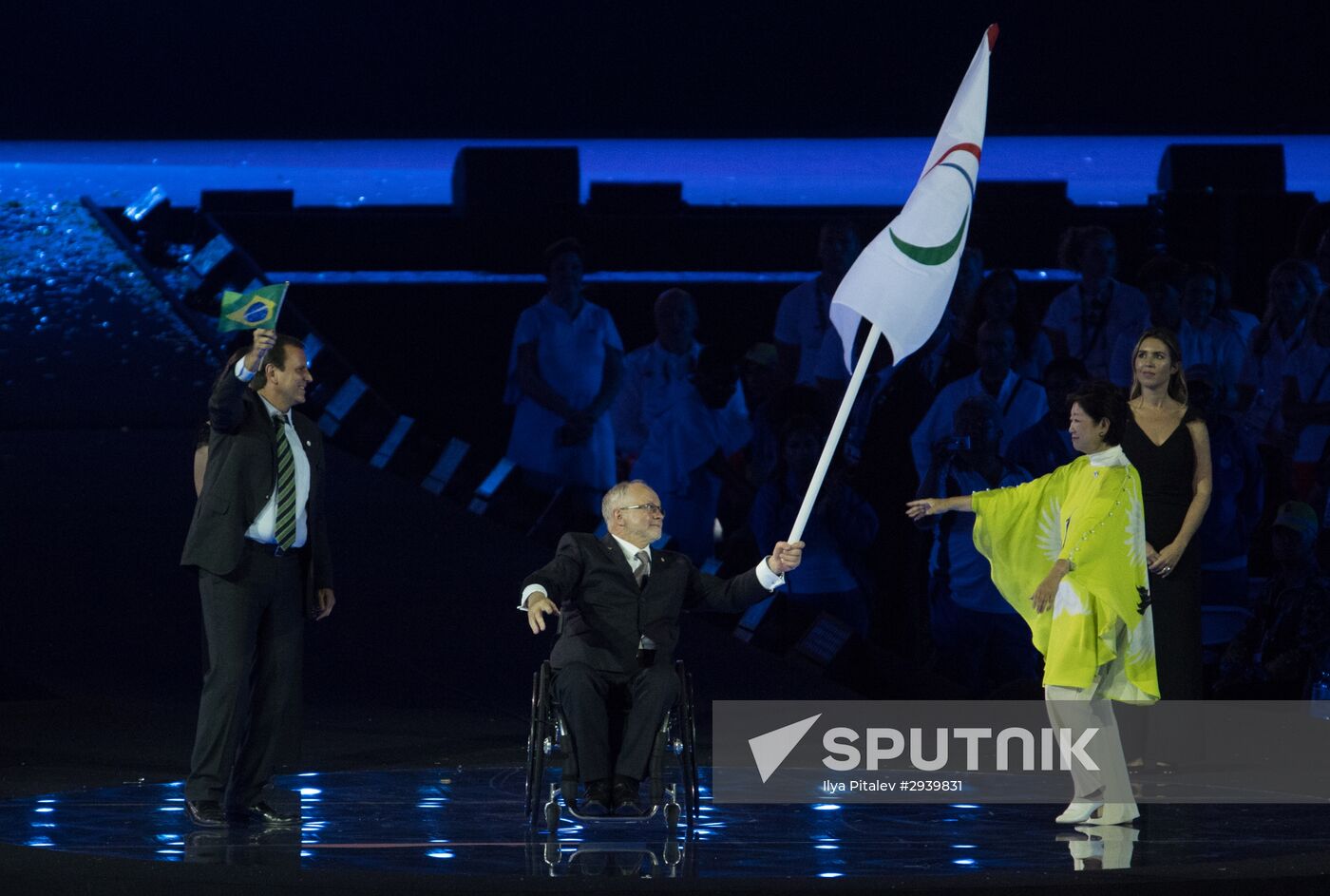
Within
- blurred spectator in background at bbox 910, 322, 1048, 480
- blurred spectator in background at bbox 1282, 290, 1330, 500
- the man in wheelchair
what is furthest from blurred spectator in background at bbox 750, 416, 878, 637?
the man in wheelchair

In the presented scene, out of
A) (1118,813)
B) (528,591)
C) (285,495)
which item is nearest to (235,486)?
(285,495)

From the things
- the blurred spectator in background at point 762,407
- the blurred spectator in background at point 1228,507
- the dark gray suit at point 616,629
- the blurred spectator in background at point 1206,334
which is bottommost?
the dark gray suit at point 616,629

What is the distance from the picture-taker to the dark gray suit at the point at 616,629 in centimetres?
409

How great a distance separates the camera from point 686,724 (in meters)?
4.02

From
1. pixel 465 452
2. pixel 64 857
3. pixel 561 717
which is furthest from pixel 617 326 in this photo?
pixel 64 857

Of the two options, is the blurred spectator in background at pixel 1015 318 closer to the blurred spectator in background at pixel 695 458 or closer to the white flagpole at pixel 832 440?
the blurred spectator in background at pixel 695 458

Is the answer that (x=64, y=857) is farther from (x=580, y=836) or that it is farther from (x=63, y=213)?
(x=63, y=213)

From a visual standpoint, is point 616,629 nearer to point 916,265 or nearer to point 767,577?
point 767,577

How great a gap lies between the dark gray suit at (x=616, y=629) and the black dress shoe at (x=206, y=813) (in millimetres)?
765

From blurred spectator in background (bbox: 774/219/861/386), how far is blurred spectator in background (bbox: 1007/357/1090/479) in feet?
2.85

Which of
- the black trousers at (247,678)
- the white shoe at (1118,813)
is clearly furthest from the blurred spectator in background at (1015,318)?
the black trousers at (247,678)

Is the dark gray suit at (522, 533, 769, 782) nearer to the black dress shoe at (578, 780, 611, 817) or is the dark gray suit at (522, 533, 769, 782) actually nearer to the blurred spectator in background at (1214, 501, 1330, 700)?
the black dress shoe at (578, 780, 611, 817)

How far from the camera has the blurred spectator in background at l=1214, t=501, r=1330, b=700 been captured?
5.88m

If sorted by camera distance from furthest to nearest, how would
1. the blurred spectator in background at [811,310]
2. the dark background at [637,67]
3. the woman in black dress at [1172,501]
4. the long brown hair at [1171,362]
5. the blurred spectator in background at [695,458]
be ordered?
1. the dark background at [637,67]
2. the blurred spectator in background at [695,458]
3. the blurred spectator in background at [811,310]
4. the woman in black dress at [1172,501]
5. the long brown hair at [1171,362]
